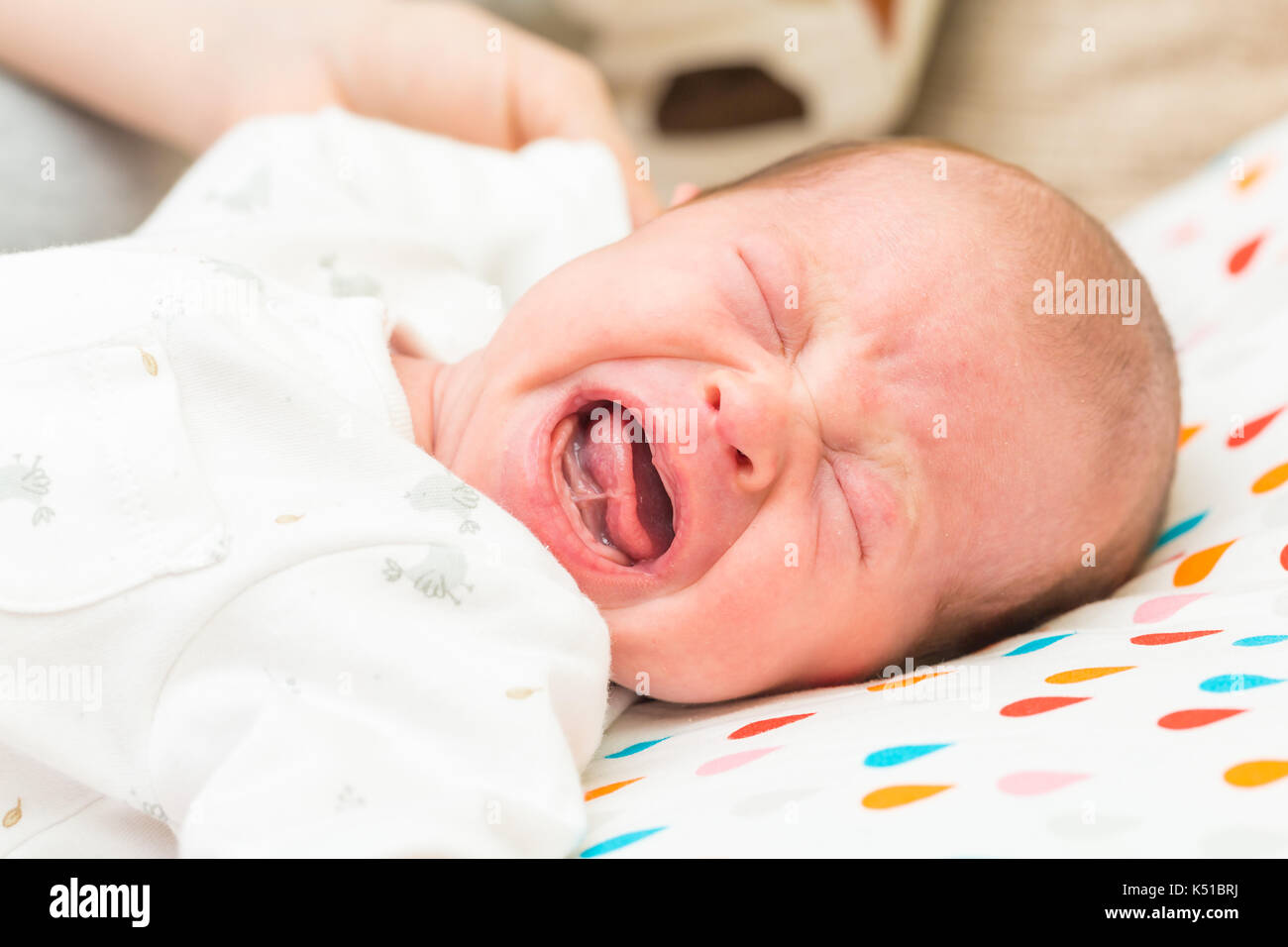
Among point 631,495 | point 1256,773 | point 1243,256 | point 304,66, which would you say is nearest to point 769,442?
point 631,495

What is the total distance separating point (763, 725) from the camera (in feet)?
2.78

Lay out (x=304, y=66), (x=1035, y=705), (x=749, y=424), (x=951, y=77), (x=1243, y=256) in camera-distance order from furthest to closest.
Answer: (x=951, y=77) → (x=304, y=66) → (x=1243, y=256) → (x=749, y=424) → (x=1035, y=705)

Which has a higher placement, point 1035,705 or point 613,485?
point 613,485

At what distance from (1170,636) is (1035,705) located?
0.18 m

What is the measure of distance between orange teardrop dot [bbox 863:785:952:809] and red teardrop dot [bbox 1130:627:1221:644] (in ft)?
0.99

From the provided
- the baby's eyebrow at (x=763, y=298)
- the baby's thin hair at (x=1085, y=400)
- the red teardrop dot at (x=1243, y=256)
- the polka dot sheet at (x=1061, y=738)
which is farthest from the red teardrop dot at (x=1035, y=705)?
the red teardrop dot at (x=1243, y=256)

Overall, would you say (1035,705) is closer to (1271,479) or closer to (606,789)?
(606,789)

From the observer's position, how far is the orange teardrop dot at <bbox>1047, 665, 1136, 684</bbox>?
0.79 metres

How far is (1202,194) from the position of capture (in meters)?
1.55

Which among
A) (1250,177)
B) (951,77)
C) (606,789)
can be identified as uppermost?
(951,77)

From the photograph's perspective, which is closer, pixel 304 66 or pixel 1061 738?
pixel 1061 738

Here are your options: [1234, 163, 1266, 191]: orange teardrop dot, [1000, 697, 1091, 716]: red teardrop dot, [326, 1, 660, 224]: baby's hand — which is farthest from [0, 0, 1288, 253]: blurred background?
[1000, 697, 1091, 716]: red teardrop dot
